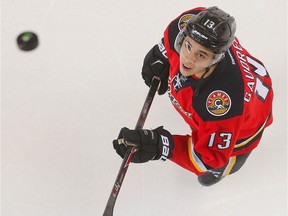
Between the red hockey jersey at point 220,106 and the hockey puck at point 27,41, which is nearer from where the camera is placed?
the red hockey jersey at point 220,106

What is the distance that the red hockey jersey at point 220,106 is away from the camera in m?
1.97

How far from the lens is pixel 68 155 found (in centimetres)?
272

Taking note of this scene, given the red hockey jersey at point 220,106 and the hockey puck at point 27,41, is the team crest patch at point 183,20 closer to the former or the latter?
the red hockey jersey at point 220,106

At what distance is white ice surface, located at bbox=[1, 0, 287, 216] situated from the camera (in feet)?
8.71

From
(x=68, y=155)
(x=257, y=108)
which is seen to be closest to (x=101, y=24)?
(x=68, y=155)

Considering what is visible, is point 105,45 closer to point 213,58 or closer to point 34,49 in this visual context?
point 34,49

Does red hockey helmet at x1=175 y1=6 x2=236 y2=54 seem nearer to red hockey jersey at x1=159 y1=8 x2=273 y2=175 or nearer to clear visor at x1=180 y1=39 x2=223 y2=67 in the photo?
clear visor at x1=180 y1=39 x2=223 y2=67

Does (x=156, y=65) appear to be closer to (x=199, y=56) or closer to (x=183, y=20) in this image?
Result: (x=183, y=20)

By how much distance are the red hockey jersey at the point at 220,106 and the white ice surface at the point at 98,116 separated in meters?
0.49

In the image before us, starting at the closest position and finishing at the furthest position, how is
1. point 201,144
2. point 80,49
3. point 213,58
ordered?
point 213,58 < point 201,144 < point 80,49

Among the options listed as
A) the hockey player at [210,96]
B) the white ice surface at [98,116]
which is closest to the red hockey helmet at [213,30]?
the hockey player at [210,96]

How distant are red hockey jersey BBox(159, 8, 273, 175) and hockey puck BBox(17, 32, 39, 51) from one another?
985 mm

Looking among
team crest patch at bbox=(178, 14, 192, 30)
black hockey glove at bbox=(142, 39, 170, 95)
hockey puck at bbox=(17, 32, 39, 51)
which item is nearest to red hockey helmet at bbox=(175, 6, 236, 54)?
team crest patch at bbox=(178, 14, 192, 30)

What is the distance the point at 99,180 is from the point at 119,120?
353 mm
